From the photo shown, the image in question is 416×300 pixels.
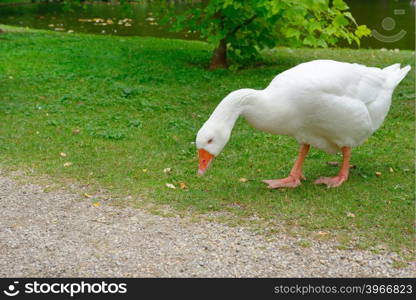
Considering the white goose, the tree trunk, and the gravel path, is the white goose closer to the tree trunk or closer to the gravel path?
the gravel path

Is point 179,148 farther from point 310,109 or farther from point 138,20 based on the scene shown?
point 138,20

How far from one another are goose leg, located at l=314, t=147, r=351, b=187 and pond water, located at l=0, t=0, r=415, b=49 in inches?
515

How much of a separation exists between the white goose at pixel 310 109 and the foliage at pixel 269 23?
394cm

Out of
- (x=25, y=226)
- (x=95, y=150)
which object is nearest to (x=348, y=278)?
(x=25, y=226)

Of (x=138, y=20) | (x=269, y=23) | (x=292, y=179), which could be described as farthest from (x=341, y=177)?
(x=138, y=20)

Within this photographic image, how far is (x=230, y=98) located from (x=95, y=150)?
2.70 metres

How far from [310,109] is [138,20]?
2087 cm

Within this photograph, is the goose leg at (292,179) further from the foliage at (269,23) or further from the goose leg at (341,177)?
the foliage at (269,23)

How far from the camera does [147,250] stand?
4.70 m

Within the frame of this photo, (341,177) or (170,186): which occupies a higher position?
(341,177)

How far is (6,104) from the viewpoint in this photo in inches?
364

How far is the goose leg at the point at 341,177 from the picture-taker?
20.1ft

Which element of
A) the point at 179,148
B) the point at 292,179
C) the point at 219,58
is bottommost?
the point at 179,148

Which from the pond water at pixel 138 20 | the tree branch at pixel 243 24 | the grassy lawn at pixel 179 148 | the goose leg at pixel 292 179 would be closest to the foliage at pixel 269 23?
the tree branch at pixel 243 24
